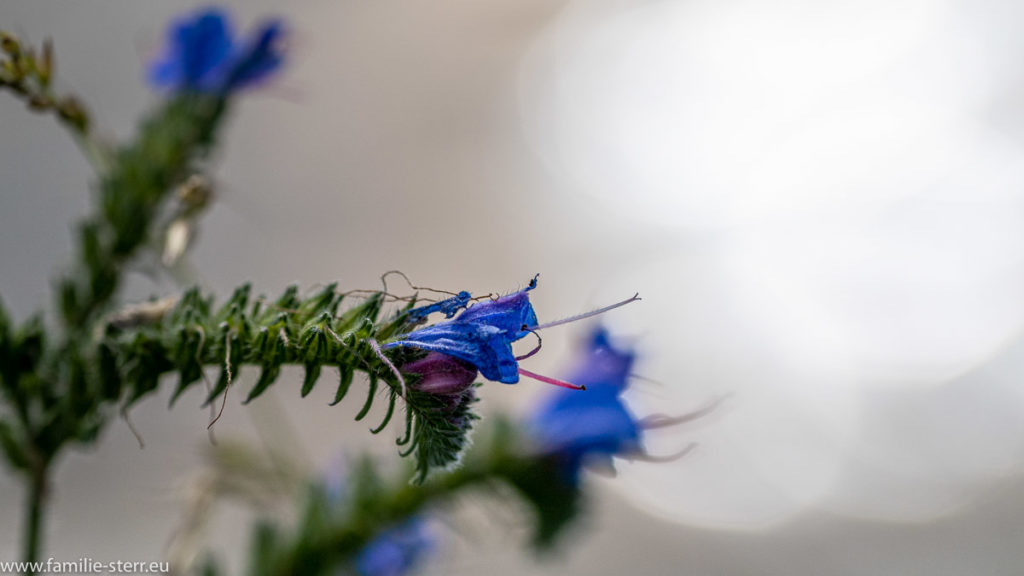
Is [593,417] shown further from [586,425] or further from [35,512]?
[35,512]

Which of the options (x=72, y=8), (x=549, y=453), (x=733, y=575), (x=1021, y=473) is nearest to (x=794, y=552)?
(x=733, y=575)

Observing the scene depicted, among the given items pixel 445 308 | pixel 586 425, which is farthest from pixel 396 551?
pixel 445 308

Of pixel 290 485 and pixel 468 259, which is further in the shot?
pixel 468 259

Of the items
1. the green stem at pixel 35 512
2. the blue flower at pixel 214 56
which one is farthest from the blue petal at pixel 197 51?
the green stem at pixel 35 512

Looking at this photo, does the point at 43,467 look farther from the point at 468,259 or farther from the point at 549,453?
the point at 468,259

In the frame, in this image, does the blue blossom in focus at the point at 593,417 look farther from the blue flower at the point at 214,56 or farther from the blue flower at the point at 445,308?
the blue flower at the point at 214,56

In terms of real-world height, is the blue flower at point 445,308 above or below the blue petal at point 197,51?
below
